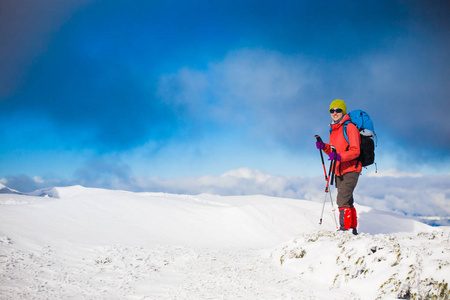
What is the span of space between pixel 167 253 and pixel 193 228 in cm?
364

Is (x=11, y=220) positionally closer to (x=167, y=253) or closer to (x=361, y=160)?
(x=167, y=253)

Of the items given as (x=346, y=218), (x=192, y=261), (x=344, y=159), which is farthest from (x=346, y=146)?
(x=192, y=261)

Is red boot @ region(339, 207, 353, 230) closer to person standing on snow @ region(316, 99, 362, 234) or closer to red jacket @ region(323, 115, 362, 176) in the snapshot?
person standing on snow @ region(316, 99, 362, 234)

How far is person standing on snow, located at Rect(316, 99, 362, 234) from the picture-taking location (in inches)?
292

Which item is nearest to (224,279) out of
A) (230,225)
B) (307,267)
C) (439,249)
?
(307,267)

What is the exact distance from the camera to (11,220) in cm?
824

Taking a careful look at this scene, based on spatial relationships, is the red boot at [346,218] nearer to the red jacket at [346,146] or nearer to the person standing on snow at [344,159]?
the person standing on snow at [344,159]

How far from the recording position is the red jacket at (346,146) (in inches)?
290

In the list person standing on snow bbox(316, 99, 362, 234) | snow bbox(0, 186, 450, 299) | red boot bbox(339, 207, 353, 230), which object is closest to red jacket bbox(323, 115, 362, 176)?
person standing on snow bbox(316, 99, 362, 234)

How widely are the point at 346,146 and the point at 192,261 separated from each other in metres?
5.12

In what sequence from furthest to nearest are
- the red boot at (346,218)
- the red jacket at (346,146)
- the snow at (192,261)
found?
the red boot at (346,218)
the red jacket at (346,146)
the snow at (192,261)

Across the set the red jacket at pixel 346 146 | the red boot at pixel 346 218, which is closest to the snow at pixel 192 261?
the red boot at pixel 346 218

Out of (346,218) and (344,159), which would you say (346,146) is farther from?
(346,218)

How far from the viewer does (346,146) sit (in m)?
7.72
